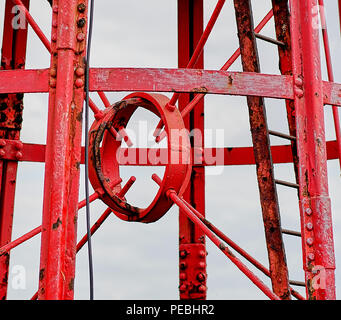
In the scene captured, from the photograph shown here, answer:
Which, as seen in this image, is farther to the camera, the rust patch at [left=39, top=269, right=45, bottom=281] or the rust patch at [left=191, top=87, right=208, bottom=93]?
the rust patch at [left=191, top=87, right=208, bottom=93]

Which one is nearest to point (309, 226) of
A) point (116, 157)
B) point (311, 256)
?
point (311, 256)

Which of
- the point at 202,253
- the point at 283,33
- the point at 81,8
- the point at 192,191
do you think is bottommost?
the point at 202,253

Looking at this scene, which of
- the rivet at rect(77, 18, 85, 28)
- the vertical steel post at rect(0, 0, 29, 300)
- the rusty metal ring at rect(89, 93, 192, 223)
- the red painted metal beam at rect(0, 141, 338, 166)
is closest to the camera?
the rivet at rect(77, 18, 85, 28)

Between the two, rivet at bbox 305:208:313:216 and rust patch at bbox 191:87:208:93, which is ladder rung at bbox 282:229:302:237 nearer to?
rivet at bbox 305:208:313:216

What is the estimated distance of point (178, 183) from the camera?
260 inches

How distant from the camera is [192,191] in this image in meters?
9.20

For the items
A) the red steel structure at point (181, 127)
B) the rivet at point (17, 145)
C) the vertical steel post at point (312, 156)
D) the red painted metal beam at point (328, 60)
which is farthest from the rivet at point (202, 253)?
the vertical steel post at point (312, 156)

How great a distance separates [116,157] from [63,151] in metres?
2.62

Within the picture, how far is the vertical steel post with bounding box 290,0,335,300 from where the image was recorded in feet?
18.5

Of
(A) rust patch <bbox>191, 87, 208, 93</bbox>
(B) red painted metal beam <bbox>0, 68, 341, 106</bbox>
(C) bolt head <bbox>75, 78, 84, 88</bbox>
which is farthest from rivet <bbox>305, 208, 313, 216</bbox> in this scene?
(C) bolt head <bbox>75, 78, 84, 88</bbox>

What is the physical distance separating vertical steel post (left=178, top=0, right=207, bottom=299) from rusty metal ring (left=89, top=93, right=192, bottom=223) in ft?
4.95

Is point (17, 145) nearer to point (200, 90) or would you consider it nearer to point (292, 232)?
point (200, 90)
